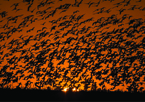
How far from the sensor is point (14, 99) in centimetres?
565

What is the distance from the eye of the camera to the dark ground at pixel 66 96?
5.70 meters

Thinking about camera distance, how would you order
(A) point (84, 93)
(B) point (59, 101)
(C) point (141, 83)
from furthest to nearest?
(C) point (141, 83) → (A) point (84, 93) → (B) point (59, 101)

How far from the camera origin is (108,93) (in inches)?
233

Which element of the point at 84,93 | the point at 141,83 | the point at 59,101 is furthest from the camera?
the point at 141,83

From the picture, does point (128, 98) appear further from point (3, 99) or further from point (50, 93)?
point (3, 99)

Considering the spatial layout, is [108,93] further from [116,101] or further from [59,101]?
[59,101]

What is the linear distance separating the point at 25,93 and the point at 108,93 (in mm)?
2298

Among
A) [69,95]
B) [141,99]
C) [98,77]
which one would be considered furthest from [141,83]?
[69,95]

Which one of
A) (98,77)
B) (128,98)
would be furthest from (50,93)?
(98,77)

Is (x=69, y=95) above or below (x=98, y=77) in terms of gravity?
below

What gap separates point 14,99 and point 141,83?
6031 millimetres

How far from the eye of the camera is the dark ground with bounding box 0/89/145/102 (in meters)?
5.70

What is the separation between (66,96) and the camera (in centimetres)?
570

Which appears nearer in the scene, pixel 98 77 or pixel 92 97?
pixel 92 97
